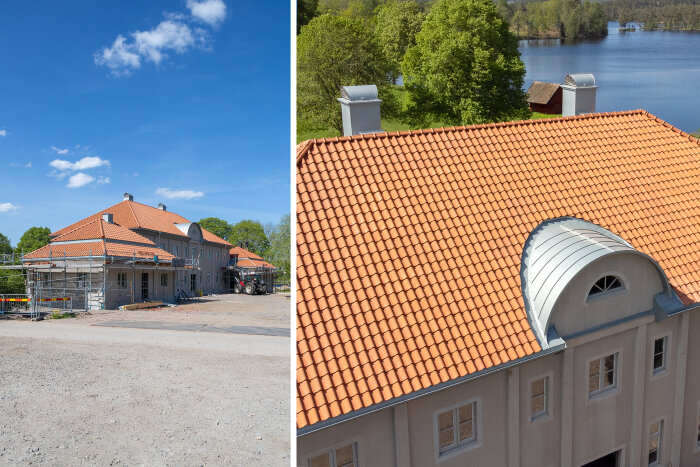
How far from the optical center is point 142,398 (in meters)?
9.18

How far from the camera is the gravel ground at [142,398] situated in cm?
684

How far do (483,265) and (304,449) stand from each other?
122 inches

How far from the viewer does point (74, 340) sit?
1289cm

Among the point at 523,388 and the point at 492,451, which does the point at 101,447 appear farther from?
the point at 523,388

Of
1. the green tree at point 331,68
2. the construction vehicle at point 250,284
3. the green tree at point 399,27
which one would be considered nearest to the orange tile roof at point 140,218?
the construction vehicle at point 250,284

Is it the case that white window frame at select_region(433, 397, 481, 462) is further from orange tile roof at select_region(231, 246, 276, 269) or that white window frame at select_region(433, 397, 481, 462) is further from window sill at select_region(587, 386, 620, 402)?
orange tile roof at select_region(231, 246, 276, 269)

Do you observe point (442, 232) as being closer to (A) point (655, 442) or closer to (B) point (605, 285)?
(B) point (605, 285)

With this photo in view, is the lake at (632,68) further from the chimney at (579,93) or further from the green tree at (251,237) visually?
the green tree at (251,237)

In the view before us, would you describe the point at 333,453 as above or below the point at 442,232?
below

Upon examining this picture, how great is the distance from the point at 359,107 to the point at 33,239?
64.3 feet

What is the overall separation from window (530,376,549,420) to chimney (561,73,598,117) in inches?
286

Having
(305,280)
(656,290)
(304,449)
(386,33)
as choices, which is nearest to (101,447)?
(304,449)

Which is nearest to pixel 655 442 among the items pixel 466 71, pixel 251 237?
pixel 466 71

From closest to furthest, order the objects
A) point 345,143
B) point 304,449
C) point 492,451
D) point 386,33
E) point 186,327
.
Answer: point 304,449 → point 492,451 → point 345,143 → point 186,327 → point 386,33
